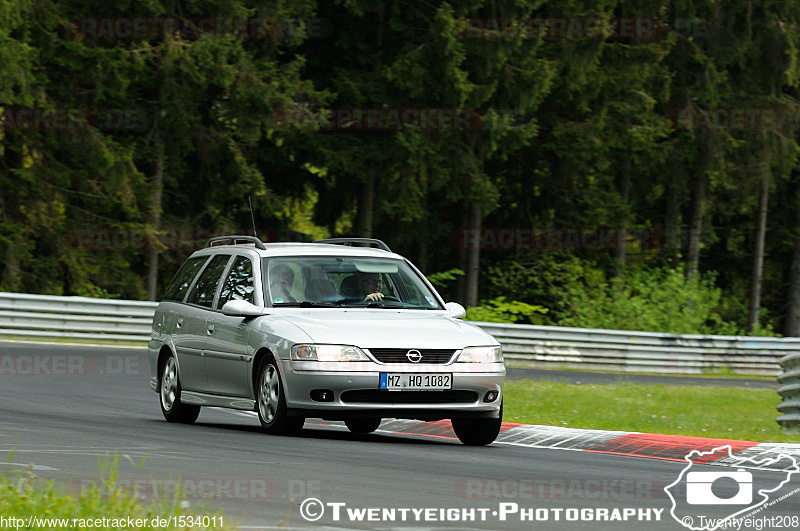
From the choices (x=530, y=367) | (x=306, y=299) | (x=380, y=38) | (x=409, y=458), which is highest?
(x=380, y=38)

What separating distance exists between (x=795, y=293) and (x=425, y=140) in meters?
15.2

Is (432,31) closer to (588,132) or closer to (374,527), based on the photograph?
(588,132)

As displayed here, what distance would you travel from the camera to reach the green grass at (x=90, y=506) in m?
6.17

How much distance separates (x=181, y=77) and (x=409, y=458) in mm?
24368

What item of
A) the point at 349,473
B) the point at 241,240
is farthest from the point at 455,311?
the point at 349,473

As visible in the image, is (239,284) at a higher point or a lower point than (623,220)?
higher

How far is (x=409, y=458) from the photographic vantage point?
10.1 meters

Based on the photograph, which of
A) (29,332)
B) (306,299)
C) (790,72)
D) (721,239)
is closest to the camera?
(306,299)

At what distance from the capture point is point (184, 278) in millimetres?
13898

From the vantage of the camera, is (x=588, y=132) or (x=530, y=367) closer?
(x=530, y=367)

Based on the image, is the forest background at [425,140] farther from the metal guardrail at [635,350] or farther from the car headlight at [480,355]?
the car headlight at [480,355]

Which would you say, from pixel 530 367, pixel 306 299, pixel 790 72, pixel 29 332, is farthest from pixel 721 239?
pixel 306 299

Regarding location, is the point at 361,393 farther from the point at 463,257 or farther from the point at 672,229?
the point at 672,229

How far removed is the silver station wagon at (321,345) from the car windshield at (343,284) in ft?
0.04
